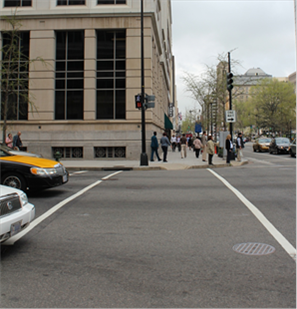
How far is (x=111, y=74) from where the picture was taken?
2333 centimetres

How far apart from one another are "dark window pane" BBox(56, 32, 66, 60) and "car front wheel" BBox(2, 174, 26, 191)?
16.7 metres

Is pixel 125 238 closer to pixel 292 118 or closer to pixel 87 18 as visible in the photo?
pixel 87 18

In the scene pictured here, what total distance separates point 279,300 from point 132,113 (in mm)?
20104

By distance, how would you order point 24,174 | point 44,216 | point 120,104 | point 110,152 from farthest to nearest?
point 120,104
point 110,152
point 24,174
point 44,216

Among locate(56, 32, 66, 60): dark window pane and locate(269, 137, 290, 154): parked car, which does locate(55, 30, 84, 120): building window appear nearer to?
locate(56, 32, 66, 60): dark window pane

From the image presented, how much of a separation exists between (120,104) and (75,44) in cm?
544

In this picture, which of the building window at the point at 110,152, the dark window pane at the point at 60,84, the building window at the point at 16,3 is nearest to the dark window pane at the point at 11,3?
the building window at the point at 16,3

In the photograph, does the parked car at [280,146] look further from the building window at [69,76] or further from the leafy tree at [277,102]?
the leafy tree at [277,102]

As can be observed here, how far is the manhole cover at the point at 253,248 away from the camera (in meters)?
4.69

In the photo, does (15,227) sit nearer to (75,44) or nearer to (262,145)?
(75,44)

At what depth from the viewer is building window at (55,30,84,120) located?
23297 mm

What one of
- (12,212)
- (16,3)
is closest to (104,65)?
(16,3)

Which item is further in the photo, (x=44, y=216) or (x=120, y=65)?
(x=120, y=65)

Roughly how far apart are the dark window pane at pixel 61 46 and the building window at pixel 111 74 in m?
2.42
